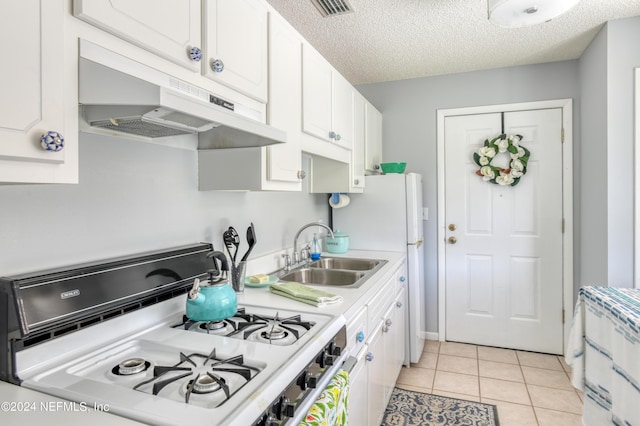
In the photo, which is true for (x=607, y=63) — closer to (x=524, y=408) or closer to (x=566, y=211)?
(x=566, y=211)

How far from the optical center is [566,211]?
3.01 meters

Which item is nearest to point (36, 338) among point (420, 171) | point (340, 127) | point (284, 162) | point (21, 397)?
point (21, 397)

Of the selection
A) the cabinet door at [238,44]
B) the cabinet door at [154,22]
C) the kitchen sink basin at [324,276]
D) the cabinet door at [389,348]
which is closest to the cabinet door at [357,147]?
the kitchen sink basin at [324,276]

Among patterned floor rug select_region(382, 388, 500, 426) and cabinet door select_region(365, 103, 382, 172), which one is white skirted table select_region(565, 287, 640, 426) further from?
cabinet door select_region(365, 103, 382, 172)

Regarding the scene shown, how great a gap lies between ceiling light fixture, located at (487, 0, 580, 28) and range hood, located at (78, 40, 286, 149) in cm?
134

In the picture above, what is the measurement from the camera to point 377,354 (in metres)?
1.96

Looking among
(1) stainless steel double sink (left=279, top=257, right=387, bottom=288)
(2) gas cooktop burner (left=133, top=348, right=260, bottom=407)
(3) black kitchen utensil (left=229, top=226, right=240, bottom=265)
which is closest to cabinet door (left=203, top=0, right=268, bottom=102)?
(3) black kitchen utensil (left=229, top=226, right=240, bottom=265)

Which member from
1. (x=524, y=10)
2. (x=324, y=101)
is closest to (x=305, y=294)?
(x=324, y=101)

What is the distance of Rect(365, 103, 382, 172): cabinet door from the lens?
300cm

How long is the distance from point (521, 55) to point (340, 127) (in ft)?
5.45

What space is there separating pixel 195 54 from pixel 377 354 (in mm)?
1604

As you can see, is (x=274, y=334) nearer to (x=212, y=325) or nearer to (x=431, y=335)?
(x=212, y=325)

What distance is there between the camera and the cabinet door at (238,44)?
1194 mm

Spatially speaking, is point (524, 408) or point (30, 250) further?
point (524, 408)
